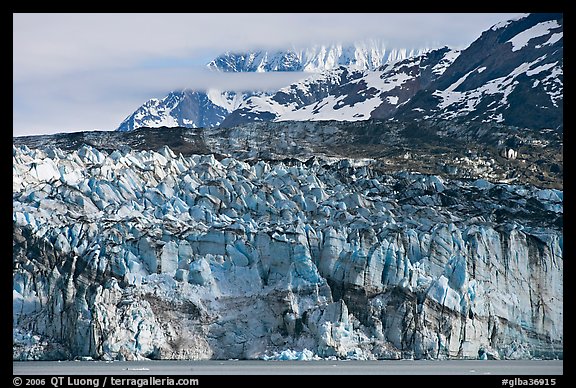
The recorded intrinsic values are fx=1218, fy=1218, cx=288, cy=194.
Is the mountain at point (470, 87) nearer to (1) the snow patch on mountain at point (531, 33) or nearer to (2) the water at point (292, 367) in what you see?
(1) the snow patch on mountain at point (531, 33)

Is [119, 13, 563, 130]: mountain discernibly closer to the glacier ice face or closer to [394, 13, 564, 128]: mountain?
[394, 13, 564, 128]: mountain

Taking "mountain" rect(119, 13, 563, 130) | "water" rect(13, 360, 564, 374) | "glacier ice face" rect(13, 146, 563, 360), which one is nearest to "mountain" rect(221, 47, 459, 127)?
"mountain" rect(119, 13, 563, 130)

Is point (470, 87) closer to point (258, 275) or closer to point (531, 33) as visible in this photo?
point (531, 33)

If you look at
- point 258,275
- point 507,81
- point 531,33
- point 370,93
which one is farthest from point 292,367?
point 370,93

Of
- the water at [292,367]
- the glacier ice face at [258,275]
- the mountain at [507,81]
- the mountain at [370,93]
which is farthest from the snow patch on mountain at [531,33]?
the water at [292,367]
